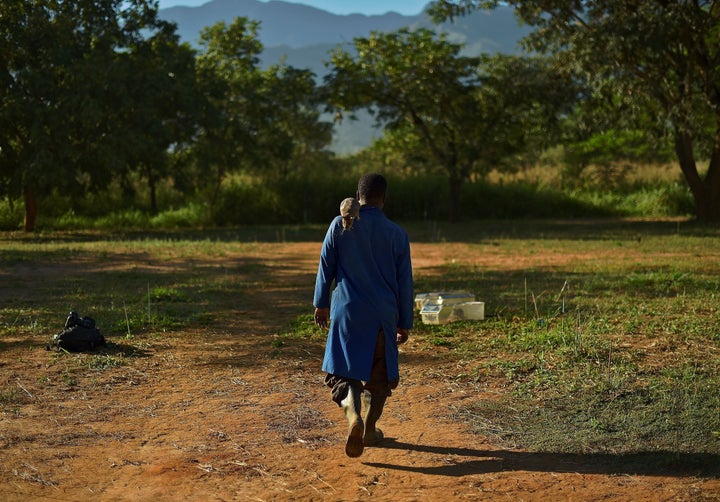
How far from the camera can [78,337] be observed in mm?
7723

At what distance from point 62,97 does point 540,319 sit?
1672 centimetres

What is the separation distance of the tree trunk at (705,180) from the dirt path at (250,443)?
55.9 feet

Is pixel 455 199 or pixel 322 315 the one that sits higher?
pixel 455 199

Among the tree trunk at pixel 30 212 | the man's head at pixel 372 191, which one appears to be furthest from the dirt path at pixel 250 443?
the tree trunk at pixel 30 212

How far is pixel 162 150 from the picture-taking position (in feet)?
77.2

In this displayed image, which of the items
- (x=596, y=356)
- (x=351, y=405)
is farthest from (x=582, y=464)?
(x=596, y=356)

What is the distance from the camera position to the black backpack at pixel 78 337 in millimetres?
7723

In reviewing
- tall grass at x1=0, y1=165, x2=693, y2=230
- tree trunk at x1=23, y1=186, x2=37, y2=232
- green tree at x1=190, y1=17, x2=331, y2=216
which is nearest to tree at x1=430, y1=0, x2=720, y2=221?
tall grass at x1=0, y1=165, x2=693, y2=230

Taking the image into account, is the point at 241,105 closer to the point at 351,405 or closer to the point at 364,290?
the point at 364,290

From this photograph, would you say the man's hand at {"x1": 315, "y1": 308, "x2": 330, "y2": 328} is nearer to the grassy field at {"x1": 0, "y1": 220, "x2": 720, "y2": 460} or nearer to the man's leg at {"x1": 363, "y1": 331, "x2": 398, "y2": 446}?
the man's leg at {"x1": 363, "y1": 331, "x2": 398, "y2": 446}

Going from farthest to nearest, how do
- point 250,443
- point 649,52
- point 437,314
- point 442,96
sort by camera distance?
point 442,96, point 649,52, point 437,314, point 250,443

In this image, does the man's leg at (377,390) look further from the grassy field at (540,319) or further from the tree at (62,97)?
the tree at (62,97)

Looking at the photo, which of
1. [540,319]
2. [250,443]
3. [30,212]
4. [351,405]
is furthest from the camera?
[30,212]

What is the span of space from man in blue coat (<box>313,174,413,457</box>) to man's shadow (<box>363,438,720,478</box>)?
1.60ft
